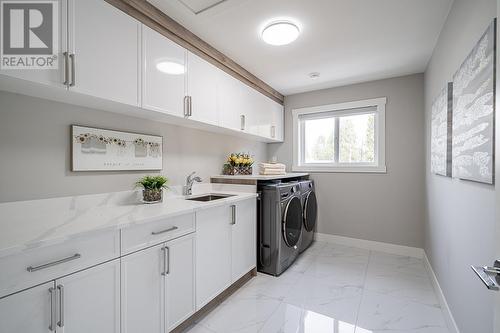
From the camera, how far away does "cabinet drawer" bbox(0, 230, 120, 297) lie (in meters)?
0.83

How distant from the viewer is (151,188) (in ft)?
6.00

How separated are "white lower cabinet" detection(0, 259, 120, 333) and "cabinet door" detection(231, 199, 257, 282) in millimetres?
1058

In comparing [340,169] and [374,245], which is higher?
[340,169]

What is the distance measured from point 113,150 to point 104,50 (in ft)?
2.29

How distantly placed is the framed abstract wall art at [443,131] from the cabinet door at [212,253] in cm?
175

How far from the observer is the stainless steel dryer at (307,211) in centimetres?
297

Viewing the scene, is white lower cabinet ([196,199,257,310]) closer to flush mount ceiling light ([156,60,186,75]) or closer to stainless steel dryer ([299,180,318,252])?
stainless steel dryer ([299,180,318,252])

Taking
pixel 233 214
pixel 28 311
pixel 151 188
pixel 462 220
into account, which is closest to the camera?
pixel 28 311

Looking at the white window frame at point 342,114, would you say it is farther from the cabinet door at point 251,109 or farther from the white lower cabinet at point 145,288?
Result: the white lower cabinet at point 145,288

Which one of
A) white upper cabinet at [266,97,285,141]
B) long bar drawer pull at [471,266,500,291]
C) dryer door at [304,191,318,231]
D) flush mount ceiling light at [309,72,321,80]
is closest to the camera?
long bar drawer pull at [471,266,500,291]

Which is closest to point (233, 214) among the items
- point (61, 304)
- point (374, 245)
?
point (61, 304)

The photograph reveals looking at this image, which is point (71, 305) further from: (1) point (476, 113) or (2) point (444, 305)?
(2) point (444, 305)

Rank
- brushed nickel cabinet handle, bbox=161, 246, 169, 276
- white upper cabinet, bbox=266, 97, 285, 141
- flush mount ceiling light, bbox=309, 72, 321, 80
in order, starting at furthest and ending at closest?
white upper cabinet, bbox=266, 97, 285, 141 → flush mount ceiling light, bbox=309, 72, 321, 80 → brushed nickel cabinet handle, bbox=161, 246, 169, 276

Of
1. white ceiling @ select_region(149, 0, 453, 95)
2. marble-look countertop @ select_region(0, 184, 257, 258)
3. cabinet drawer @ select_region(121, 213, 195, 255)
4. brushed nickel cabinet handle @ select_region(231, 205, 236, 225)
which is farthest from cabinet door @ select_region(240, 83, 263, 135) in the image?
cabinet drawer @ select_region(121, 213, 195, 255)
